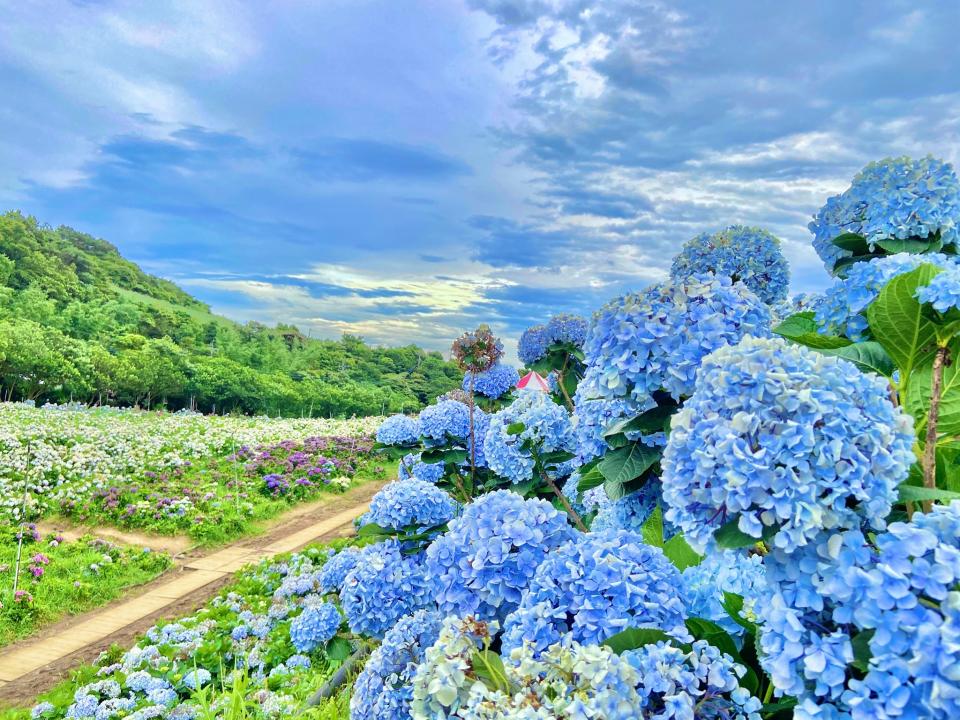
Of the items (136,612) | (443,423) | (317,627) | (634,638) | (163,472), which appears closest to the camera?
(634,638)

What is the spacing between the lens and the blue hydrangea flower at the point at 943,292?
1258 millimetres

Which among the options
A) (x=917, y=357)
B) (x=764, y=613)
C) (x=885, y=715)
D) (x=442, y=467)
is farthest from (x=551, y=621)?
(x=442, y=467)

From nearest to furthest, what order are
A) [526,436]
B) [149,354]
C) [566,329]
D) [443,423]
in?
[526,436] → [443,423] → [566,329] → [149,354]

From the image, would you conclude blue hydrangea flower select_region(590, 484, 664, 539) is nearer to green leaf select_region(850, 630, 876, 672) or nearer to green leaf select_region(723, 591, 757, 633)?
green leaf select_region(723, 591, 757, 633)

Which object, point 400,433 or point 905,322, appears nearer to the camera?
point 905,322

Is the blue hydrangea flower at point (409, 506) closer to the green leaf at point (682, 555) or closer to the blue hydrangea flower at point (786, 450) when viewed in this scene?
the green leaf at point (682, 555)

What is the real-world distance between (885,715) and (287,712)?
3.42 meters

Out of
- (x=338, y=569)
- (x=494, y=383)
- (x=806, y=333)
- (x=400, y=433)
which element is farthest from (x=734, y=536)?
(x=494, y=383)

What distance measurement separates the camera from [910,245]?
2.33m

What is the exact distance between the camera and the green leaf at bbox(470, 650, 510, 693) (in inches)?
45.6

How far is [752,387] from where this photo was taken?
1.01 metres

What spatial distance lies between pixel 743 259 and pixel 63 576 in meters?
7.33

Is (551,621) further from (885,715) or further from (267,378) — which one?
(267,378)

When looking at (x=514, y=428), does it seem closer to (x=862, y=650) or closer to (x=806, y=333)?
(x=806, y=333)
